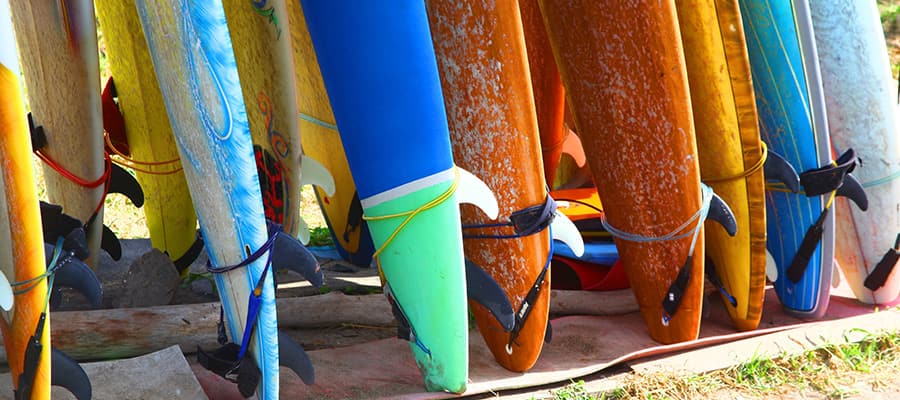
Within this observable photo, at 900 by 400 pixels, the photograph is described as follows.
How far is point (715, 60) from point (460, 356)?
39.1 inches

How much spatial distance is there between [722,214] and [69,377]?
5.17 feet

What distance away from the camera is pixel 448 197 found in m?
2.01

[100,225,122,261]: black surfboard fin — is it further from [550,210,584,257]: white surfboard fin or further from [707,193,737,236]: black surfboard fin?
[707,193,737,236]: black surfboard fin

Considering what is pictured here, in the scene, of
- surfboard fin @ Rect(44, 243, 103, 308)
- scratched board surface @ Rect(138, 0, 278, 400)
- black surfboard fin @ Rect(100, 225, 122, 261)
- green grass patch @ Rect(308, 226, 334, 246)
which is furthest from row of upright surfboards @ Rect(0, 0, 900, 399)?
green grass patch @ Rect(308, 226, 334, 246)

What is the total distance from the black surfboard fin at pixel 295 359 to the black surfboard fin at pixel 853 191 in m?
1.55

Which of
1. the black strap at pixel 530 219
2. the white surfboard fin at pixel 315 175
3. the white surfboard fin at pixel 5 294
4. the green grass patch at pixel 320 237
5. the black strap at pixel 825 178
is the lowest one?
the green grass patch at pixel 320 237

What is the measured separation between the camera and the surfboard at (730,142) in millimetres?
2355

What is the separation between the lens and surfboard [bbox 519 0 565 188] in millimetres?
2867

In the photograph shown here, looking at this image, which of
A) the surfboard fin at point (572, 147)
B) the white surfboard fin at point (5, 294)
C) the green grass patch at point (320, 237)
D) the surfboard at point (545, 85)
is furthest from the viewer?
the green grass patch at point (320, 237)

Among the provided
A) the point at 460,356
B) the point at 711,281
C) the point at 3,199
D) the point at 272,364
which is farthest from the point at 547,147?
the point at 3,199

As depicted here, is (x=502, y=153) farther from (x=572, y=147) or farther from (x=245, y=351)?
(x=572, y=147)

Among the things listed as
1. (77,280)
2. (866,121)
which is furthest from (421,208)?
(866,121)

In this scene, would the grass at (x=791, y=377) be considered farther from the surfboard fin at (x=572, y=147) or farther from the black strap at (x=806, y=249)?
the surfboard fin at (x=572, y=147)

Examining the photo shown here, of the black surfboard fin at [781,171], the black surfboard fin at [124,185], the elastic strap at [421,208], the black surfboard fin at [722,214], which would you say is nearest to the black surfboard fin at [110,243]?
the black surfboard fin at [124,185]
